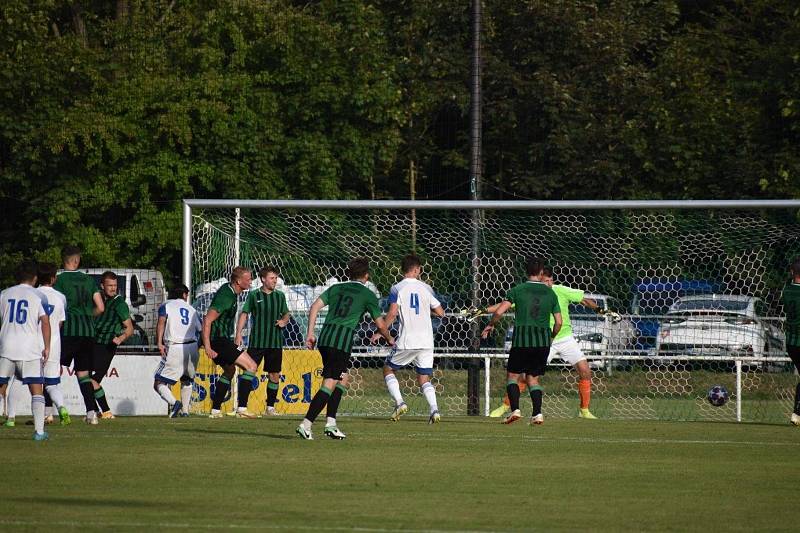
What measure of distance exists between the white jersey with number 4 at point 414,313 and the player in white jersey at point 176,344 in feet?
10.1

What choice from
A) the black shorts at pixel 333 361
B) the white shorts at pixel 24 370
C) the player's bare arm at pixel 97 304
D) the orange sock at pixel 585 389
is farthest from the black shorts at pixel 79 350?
the orange sock at pixel 585 389

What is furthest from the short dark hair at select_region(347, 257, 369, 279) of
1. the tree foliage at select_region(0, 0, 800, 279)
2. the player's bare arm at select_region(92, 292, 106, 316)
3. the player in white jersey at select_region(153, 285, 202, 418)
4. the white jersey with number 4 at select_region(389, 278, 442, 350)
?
the tree foliage at select_region(0, 0, 800, 279)

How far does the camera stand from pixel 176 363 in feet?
61.5

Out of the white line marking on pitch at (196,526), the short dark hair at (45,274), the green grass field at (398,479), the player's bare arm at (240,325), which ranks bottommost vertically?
the green grass field at (398,479)

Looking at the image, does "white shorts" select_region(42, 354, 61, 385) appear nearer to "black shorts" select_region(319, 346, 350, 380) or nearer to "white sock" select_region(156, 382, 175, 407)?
"white sock" select_region(156, 382, 175, 407)

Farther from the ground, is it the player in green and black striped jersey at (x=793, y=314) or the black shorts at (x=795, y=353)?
the player in green and black striped jersey at (x=793, y=314)

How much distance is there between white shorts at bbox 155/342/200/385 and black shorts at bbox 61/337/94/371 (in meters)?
1.23

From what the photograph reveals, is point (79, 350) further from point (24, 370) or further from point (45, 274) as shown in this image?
point (24, 370)

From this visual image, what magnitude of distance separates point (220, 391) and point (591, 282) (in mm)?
7771

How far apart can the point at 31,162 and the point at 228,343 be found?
1603cm

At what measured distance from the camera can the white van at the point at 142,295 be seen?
87.5 feet

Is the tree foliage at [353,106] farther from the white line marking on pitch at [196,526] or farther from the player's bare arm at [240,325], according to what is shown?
the white line marking on pitch at [196,526]

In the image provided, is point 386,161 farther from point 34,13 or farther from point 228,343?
point 228,343

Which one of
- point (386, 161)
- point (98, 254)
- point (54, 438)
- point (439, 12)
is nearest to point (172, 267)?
point (98, 254)
